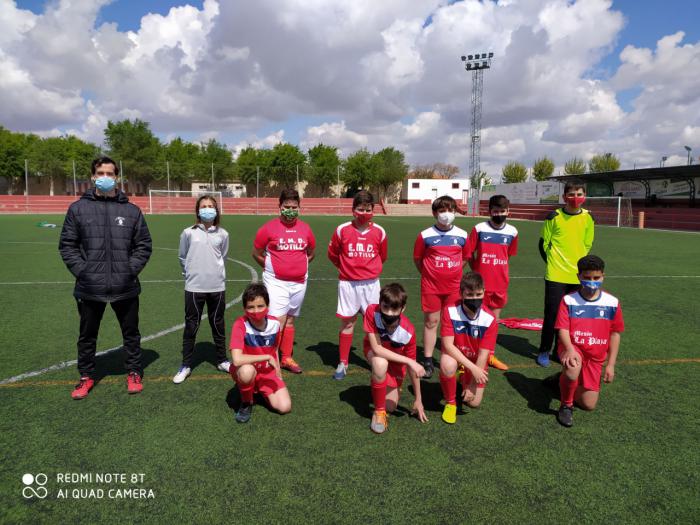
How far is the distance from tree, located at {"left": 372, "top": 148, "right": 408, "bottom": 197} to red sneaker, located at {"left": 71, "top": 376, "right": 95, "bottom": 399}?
2925 inches

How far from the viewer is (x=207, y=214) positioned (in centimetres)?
440

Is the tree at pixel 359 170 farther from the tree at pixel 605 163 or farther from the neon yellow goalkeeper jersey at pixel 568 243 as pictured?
the neon yellow goalkeeper jersey at pixel 568 243

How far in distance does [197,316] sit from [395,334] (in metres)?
2.11

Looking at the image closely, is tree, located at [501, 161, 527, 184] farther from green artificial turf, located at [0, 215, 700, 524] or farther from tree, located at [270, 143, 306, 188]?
green artificial turf, located at [0, 215, 700, 524]

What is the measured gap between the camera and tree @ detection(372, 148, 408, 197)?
76688 millimetres

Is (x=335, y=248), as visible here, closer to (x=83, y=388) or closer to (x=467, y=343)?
(x=467, y=343)

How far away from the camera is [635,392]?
165 inches

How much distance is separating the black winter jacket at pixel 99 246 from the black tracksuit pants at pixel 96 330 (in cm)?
12

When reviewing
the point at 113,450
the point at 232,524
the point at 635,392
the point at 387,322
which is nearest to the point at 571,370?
the point at 635,392

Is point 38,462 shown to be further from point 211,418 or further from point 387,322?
point 387,322

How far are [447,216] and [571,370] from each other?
1793 mm

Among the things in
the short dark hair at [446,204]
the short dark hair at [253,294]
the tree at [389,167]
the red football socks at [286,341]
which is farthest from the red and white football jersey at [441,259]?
the tree at [389,167]

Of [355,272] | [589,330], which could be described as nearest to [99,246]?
[355,272]

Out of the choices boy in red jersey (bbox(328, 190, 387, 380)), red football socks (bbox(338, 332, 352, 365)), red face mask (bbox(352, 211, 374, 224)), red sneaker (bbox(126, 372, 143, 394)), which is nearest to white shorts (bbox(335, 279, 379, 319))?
boy in red jersey (bbox(328, 190, 387, 380))
